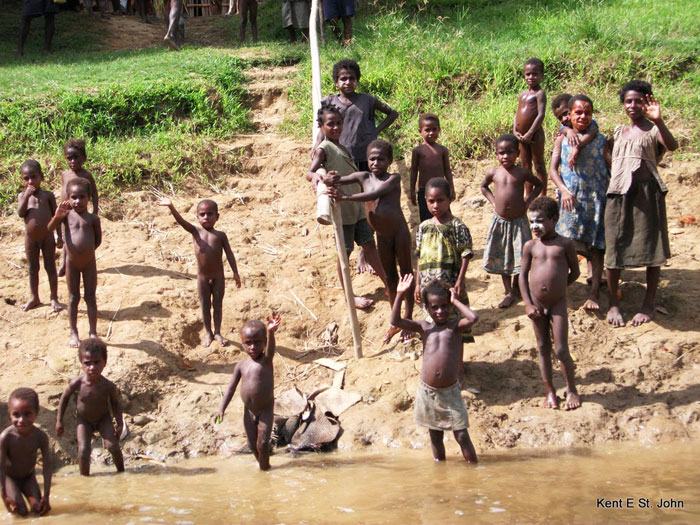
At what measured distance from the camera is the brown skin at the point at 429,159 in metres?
7.15

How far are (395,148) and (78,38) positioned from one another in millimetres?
7343

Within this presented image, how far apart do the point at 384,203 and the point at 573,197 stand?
1.55 meters

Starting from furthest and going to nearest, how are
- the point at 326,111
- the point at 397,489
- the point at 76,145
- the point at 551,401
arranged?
the point at 76,145, the point at 326,111, the point at 551,401, the point at 397,489

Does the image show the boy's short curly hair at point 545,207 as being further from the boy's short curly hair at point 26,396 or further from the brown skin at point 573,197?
the boy's short curly hair at point 26,396

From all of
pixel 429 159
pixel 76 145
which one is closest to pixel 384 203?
pixel 429 159

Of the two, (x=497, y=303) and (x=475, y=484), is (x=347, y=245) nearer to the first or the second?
(x=497, y=303)

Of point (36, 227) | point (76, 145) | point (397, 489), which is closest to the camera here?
point (397, 489)

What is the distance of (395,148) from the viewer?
9.16 metres

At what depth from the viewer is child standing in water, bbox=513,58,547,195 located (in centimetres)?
748

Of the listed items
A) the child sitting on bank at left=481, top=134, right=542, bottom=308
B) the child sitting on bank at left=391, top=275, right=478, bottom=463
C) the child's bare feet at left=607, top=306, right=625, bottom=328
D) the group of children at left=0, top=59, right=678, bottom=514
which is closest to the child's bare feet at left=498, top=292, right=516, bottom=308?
the group of children at left=0, top=59, right=678, bottom=514

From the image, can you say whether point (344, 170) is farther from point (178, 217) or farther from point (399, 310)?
point (399, 310)

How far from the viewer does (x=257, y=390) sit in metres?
5.52

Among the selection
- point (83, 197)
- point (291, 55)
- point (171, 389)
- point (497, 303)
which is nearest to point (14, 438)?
point (171, 389)

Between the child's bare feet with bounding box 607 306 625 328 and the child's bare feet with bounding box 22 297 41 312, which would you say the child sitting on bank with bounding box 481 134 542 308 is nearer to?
the child's bare feet with bounding box 607 306 625 328
